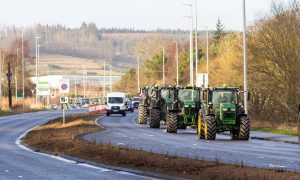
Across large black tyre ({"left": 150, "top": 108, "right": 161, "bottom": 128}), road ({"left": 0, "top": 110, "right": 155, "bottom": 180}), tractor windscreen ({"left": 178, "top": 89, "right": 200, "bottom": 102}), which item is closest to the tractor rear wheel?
tractor windscreen ({"left": 178, "top": 89, "right": 200, "bottom": 102})

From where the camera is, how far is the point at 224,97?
43.5 meters

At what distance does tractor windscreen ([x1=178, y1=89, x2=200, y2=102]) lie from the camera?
5310 centimetres

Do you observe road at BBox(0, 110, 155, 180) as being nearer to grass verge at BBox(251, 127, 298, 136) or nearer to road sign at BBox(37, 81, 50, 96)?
grass verge at BBox(251, 127, 298, 136)

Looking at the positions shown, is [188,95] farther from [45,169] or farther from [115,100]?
[115,100]

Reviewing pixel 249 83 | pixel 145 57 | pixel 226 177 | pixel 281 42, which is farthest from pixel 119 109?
pixel 145 57

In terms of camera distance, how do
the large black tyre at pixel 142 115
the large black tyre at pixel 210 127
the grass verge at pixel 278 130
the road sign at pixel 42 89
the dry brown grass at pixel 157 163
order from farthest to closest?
the road sign at pixel 42 89 < the large black tyre at pixel 142 115 < the grass verge at pixel 278 130 < the large black tyre at pixel 210 127 < the dry brown grass at pixel 157 163

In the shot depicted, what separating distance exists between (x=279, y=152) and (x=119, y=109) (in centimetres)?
6047

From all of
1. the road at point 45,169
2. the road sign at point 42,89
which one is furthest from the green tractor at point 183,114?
the road sign at point 42,89

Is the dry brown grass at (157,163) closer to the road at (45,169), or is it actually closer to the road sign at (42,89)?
the road at (45,169)

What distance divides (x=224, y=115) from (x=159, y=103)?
15567mm

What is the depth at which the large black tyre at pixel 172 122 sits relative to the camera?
49.4 meters

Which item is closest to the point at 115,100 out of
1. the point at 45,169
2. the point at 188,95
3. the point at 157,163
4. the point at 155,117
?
the point at 155,117

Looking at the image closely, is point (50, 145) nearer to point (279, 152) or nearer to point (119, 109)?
point (279, 152)

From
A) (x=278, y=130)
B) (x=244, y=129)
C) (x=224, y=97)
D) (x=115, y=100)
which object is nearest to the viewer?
(x=244, y=129)
